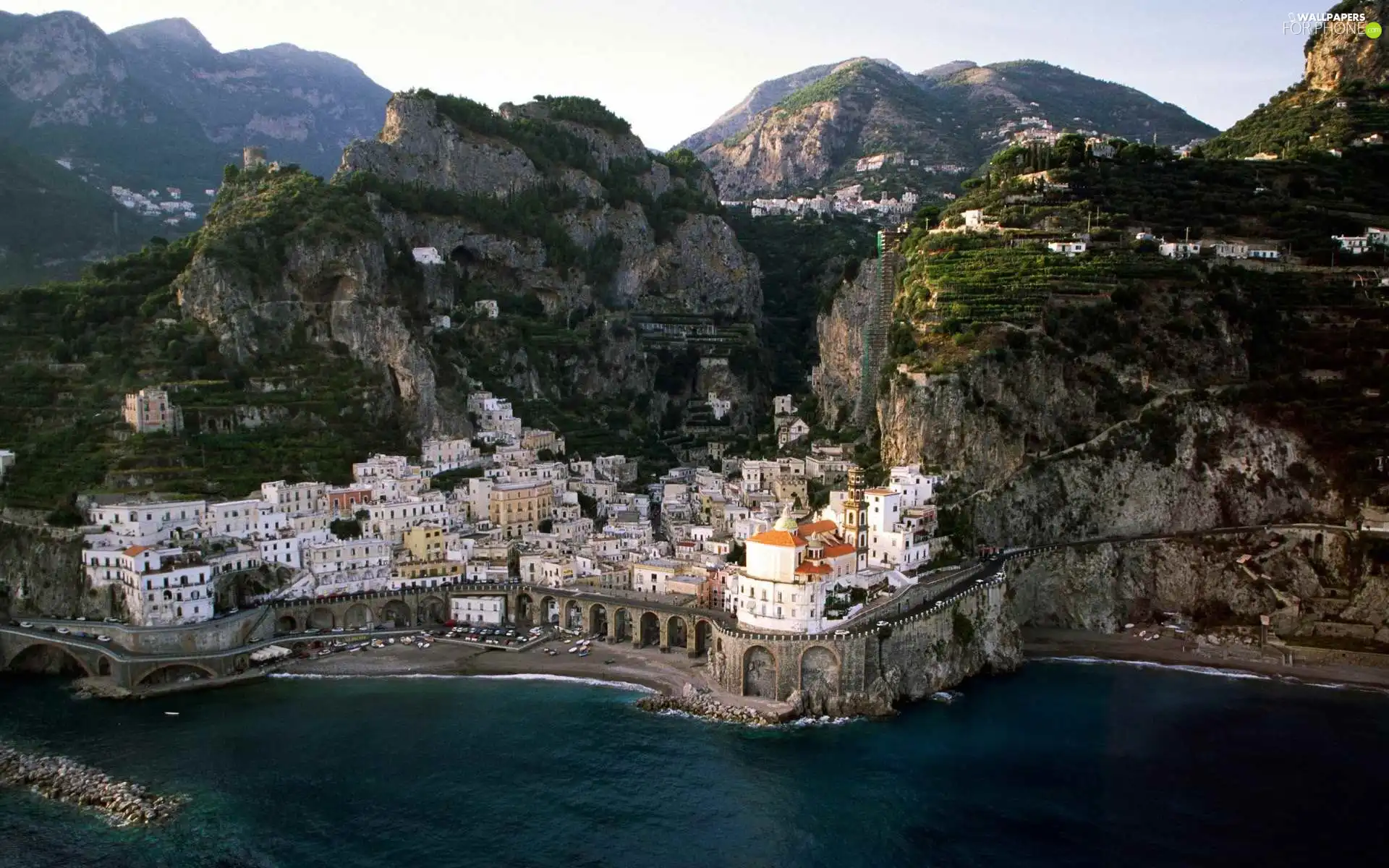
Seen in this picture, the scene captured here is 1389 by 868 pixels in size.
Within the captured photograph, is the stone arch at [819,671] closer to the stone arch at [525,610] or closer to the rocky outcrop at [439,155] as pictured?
the stone arch at [525,610]

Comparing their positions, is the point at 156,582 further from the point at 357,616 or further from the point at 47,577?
the point at 357,616

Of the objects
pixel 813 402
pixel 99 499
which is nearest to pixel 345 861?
pixel 99 499


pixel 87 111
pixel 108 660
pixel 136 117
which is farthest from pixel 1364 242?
pixel 136 117

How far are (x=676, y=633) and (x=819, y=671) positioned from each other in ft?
29.3

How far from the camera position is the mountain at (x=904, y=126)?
151125 mm

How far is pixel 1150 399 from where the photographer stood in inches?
2255

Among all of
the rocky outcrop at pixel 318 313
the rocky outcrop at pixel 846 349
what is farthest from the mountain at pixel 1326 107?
the rocky outcrop at pixel 318 313

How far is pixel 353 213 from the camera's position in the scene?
252 feet

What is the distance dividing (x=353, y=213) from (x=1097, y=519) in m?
49.4

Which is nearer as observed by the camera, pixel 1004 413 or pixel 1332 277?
pixel 1004 413

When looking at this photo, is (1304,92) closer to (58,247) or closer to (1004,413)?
(1004,413)

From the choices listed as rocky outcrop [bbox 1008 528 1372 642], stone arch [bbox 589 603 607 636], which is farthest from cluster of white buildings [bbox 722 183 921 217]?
stone arch [bbox 589 603 607 636]

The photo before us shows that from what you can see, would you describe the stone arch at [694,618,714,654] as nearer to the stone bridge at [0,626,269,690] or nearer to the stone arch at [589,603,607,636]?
the stone arch at [589,603,607,636]

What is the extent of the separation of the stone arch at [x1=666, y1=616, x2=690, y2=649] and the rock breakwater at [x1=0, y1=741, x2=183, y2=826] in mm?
20189
